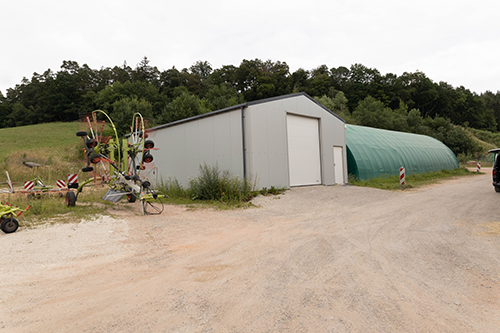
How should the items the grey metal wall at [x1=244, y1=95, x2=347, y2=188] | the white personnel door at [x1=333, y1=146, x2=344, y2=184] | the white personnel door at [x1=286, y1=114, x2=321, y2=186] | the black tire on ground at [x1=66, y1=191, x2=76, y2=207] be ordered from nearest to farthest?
the black tire on ground at [x1=66, y1=191, x2=76, y2=207] < the grey metal wall at [x1=244, y1=95, x2=347, y2=188] < the white personnel door at [x1=286, y1=114, x2=321, y2=186] < the white personnel door at [x1=333, y1=146, x2=344, y2=184]

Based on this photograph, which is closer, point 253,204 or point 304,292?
point 304,292

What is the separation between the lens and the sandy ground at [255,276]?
9.64 feet

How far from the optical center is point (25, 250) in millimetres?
5480

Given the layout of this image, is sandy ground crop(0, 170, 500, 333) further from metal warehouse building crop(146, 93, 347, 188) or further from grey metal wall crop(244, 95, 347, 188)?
metal warehouse building crop(146, 93, 347, 188)

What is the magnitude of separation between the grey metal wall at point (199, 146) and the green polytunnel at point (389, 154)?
29.0 ft

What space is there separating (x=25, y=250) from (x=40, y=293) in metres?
2.28

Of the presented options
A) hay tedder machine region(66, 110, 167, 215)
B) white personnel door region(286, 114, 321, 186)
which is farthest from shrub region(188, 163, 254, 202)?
white personnel door region(286, 114, 321, 186)

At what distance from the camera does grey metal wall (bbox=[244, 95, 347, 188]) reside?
12914 millimetres

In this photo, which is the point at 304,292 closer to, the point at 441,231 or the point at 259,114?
the point at 441,231

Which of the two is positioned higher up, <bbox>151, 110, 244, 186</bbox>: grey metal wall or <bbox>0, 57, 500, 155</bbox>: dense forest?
<bbox>0, 57, 500, 155</bbox>: dense forest

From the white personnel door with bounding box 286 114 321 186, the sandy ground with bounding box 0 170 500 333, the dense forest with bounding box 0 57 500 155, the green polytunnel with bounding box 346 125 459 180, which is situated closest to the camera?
the sandy ground with bounding box 0 170 500 333

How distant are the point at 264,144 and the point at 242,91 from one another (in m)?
54.3

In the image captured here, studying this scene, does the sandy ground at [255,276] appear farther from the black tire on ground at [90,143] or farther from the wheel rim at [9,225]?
the black tire on ground at [90,143]

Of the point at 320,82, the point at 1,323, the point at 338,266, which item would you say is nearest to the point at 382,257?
the point at 338,266
